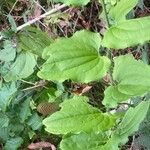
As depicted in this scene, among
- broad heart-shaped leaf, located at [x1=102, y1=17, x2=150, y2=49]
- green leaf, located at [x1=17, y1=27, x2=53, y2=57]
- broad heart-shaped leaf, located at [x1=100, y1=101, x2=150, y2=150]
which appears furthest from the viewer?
green leaf, located at [x1=17, y1=27, x2=53, y2=57]

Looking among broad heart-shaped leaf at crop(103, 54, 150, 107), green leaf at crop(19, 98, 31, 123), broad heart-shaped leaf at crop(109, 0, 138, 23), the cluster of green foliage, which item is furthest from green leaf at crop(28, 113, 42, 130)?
broad heart-shaped leaf at crop(109, 0, 138, 23)

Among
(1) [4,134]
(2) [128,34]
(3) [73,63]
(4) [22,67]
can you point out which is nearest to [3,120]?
(1) [4,134]

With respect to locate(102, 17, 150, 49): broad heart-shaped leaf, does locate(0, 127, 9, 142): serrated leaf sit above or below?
Answer: below

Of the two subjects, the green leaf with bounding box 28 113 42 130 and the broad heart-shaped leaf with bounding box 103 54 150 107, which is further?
the green leaf with bounding box 28 113 42 130

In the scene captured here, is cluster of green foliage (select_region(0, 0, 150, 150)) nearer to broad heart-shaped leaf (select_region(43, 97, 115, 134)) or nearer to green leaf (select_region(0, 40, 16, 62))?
broad heart-shaped leaf (select_region(43, 97, 115, 134))

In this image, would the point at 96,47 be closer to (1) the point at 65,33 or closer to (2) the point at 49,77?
(2) the point at 49,77

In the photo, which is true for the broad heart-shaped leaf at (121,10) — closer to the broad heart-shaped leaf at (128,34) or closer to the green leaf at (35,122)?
the broad heart-shaped leaf at (128,34)

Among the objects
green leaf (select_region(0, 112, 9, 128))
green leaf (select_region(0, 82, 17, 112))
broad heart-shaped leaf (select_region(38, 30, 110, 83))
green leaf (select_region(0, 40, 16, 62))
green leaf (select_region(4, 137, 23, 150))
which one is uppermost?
broad heart-shaped leaf (select_region(38, 30, 110, 83))
